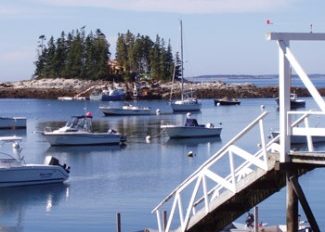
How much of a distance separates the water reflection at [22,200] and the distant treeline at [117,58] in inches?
5652

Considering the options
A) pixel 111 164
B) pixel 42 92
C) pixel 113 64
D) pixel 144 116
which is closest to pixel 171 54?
pixel 113 64

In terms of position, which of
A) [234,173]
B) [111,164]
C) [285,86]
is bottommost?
[111,164]

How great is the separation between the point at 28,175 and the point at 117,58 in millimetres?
152872

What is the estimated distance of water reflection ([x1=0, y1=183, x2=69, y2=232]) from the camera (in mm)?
34500

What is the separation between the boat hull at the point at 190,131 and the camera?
74438mm

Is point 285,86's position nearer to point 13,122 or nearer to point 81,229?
point 81,229

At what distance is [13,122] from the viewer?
89.8 meters

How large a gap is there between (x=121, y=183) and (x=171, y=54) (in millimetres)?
145286

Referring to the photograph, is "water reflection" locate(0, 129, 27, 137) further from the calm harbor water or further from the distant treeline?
the distant treeline

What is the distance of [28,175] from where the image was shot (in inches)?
1697

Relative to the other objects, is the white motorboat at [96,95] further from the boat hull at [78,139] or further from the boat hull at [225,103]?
the boat hull at [78,139]

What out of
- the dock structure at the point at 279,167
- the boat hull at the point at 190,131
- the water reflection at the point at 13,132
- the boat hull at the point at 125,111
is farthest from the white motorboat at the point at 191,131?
the dock structure at the point at 279,167

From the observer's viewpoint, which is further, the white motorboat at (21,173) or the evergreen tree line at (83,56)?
the evergreen tree line at (83,56)

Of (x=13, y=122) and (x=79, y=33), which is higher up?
(x=79, y=33)
